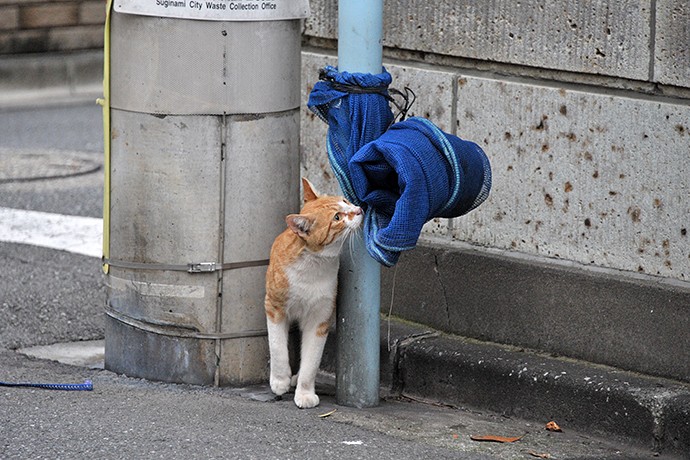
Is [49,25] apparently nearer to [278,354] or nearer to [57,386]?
[57,386]

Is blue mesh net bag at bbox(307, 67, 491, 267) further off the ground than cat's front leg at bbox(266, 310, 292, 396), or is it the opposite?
blue mesh net bag at bbox(307, 67, 491, 267)

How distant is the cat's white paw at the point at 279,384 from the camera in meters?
4.94

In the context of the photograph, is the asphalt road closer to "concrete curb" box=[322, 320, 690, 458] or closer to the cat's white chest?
"concrete curb" box=[322, 320, 690, 458]

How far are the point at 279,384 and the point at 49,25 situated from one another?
9383 millimetres

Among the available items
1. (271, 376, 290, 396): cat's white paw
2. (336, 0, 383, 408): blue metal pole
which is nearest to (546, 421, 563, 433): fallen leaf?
(336, 0, 383, 408): blue metal pole

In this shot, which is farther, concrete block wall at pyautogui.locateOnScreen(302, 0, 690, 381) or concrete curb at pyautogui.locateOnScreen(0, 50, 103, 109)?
concrete curb at pyautogui.locateOnScreen(0, 50, 103, 109)

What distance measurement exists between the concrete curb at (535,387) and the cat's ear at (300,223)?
32.4 inches

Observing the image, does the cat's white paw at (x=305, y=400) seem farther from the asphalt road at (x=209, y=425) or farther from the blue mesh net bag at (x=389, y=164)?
the blue mesh net bag at (x=389, y=164)

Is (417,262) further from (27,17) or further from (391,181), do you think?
(27,17)

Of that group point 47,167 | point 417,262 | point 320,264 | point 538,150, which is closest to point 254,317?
point 320,264

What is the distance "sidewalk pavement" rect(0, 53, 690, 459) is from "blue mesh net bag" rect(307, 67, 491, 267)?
2.31ft

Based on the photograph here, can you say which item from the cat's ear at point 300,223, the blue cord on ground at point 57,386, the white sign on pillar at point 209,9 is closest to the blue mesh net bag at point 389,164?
the cat's ear at point 300,223

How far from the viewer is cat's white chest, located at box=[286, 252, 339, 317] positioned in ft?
15.8

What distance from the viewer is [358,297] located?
190 inches
